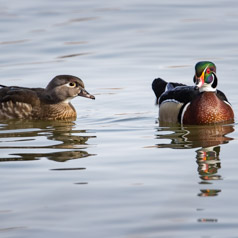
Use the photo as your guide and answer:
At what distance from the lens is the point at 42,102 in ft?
37.1

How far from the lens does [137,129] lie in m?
9.87

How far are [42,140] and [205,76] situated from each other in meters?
2.38

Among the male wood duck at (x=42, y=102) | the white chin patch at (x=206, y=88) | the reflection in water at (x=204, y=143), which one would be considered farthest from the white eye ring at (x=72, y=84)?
the white chin patch at (x=206, y=88)

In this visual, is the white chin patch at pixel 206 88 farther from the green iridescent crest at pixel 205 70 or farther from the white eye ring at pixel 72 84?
the white eye ring at pixel 72 84

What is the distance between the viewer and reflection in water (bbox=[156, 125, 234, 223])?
7113 mm

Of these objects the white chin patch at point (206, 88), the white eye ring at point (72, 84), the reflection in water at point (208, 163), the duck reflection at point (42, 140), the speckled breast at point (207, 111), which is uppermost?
the white eye ring at point (72, 84)

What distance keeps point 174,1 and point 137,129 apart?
11541 mm

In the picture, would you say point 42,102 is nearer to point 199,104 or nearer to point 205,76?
point 199,104

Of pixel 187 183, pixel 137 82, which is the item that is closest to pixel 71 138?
pixel 187 183

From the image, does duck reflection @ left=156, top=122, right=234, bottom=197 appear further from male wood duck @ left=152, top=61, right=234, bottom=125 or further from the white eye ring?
the white eye ring

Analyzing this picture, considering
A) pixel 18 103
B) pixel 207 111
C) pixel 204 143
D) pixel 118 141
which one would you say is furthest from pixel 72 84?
pixel 204 143

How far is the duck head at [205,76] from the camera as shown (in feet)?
33.6

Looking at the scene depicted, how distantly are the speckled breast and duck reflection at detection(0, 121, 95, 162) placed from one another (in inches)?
55.9

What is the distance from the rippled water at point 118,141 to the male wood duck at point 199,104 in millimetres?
269
